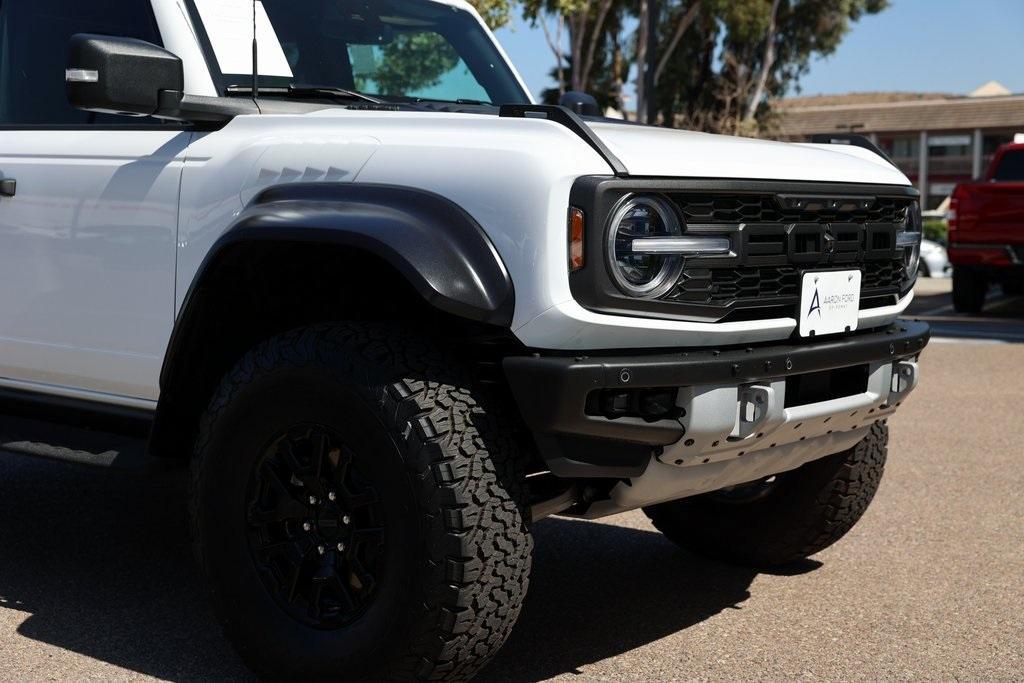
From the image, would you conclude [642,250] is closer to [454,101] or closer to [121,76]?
[121,76]

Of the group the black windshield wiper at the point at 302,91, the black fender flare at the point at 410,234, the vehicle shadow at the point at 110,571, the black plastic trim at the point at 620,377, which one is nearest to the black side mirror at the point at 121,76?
the black windshield wiper at the point at 302,91

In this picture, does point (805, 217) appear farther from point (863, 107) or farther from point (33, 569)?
point (863, 107)

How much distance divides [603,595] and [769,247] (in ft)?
5.23

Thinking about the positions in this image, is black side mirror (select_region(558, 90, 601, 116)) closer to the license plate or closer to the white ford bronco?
the white ford bronco

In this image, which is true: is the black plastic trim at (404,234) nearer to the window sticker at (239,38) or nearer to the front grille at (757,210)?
the front grille at (757,210)

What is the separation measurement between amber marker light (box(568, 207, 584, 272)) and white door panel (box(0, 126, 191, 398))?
125 centimetres

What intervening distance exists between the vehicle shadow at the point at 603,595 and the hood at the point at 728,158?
143cm

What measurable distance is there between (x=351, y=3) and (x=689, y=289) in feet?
5.99

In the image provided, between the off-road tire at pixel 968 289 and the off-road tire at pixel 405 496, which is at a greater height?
the off-road tire at pixel 405 496

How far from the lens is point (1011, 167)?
15523 millimetres

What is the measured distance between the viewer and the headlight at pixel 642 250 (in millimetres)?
3199

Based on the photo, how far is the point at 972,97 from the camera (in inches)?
2901

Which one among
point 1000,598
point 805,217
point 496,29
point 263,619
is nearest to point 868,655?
point 1000,598

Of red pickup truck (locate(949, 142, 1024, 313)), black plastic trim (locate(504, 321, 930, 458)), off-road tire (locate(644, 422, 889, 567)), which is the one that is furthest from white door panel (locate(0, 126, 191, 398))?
red pickup truck (locate(949, 142, 1024, 313))
